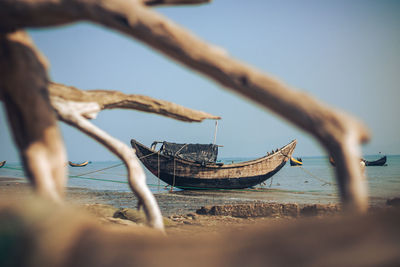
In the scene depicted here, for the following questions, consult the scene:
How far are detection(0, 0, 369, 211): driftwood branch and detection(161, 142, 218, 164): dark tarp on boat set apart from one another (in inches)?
659

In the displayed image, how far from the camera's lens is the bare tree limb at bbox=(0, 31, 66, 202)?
2.79 metres

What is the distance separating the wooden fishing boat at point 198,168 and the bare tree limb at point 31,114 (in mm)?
15103

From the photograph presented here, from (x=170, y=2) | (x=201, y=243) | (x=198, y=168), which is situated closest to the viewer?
(x=201, y=243)

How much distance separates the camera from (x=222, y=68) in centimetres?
222

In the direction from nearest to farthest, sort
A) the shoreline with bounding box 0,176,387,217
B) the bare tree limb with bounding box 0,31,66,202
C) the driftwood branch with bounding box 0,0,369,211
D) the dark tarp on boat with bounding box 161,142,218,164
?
the driftwood branch with bounding box 0,0,369,211, the bare tree limb with bounding box 0,31,66,202, the shoreline with bounding box 0,176,387,217, the dark tarp on boat with bounding box 161,142,218,164

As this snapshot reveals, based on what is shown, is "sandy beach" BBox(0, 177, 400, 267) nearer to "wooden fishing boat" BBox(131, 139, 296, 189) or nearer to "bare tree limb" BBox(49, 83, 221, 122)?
"bare tree limb" BBox(49, 83, 221, 122)

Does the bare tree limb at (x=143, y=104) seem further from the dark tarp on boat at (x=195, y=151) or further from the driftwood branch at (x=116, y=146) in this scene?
the dark tarp on boat at (x=195, y=151)

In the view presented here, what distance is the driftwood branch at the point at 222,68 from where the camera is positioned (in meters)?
2.03

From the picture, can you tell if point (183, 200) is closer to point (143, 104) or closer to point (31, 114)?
point (143, 104)

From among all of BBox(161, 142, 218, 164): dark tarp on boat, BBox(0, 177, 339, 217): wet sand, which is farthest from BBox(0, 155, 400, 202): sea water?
BBox(161, 142, 218, 164): dark tarp on boat

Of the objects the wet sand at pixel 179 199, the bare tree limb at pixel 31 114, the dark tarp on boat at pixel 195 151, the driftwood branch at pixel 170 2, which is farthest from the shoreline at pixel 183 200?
the driftwood branch at pixel 170 2

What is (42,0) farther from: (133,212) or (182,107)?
(133,212)

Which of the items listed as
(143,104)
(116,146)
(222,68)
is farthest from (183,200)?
(222,68)

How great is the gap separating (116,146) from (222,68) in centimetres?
257
